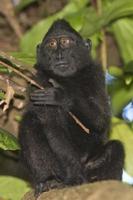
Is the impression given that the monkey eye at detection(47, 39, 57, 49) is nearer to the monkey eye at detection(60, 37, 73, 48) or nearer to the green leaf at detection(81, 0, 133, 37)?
the monkey eye at detection(60, 37, 73, 48)

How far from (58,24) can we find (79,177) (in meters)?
0.88

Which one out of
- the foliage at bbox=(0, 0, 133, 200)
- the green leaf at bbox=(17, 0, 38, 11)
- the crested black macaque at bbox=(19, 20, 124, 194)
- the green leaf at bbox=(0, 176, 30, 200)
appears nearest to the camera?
the crested black macaque at bbox=(19, 20, 124, 194)

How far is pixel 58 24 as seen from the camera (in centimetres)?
502

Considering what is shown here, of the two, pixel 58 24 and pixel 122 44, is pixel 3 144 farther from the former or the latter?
pixel 122 44

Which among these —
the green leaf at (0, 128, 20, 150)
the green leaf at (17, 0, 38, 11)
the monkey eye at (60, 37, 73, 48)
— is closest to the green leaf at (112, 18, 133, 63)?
the green leaf at (17, 0, 38, 11)

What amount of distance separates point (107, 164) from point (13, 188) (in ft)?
2.22

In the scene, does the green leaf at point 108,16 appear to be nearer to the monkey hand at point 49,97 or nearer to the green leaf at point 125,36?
the green leaf at point 125,36

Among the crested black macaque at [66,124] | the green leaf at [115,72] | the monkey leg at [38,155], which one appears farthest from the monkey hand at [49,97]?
the green leaf at [115,72]

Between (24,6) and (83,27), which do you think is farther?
(24,6)

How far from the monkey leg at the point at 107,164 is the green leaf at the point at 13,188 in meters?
0.53

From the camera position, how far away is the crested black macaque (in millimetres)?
4711

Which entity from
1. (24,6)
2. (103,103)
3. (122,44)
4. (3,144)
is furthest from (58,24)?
(24,6)

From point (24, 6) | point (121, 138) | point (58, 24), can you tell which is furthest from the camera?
point (24, 6)

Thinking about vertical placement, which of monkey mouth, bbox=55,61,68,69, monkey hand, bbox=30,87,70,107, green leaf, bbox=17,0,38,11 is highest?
green leaf, bbox=17,0,38,11
